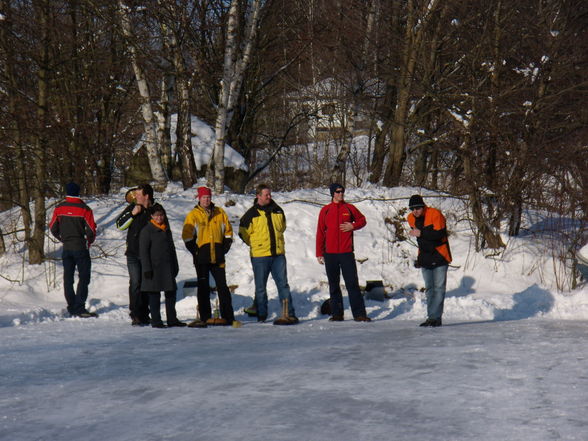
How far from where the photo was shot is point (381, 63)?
20.4 meters

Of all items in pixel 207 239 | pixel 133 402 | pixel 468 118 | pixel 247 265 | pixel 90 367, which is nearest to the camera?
pixel 133 402

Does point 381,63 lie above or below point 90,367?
above

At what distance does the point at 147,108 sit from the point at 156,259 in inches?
328

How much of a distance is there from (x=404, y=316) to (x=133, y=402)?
6.53m

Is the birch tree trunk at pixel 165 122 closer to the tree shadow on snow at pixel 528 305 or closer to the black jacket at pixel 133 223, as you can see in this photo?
the black jacket at pixel 133 223

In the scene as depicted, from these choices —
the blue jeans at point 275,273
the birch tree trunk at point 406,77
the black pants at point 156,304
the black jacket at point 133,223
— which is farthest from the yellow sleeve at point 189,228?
the birch tree trunk at point 406,77

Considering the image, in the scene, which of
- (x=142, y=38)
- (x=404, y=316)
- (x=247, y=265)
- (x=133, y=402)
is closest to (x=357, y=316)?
(x=404, y=316)

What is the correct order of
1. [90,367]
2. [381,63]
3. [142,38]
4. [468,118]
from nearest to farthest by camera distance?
[90,367] < [468,118] < [142,38] < [381,63]

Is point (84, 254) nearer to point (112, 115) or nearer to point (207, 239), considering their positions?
point (207, 239)

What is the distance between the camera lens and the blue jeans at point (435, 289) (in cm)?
966

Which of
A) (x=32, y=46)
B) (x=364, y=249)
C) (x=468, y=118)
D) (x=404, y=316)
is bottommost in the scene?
(x=404, y=316)

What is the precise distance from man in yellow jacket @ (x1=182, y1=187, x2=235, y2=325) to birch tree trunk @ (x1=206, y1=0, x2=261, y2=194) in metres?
7.34

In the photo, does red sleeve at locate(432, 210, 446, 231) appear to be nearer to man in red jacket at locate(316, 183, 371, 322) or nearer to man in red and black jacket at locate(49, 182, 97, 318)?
man in red jacket at locate(316, 183, 371, 322)

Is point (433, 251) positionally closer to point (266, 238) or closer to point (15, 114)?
point (266, 238)
